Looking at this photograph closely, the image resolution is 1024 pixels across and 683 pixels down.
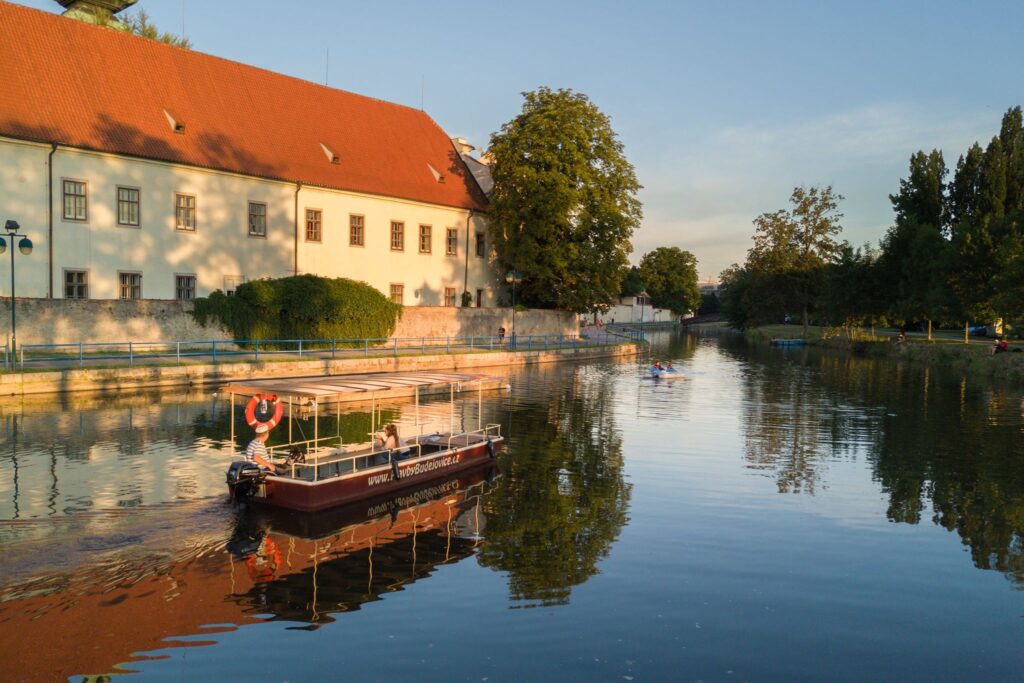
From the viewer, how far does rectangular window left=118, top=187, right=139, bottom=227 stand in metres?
41.9

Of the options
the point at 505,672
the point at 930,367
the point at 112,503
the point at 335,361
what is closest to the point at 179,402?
the point at 335,361

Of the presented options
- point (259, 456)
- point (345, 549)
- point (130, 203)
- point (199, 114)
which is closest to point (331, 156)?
point (199, 114)

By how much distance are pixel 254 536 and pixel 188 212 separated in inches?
1387

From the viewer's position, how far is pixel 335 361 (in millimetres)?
38531

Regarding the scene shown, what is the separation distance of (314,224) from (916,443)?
38.0 m

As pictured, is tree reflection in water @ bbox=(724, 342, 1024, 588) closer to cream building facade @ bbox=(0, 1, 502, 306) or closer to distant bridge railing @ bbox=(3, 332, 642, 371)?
distant bridge railing @ bbox=(3, 332, 642, 371)

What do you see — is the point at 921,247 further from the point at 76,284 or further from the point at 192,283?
the point at 76,284

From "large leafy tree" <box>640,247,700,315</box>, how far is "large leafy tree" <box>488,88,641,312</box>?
106 meters

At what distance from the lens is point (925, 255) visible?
69.2 m

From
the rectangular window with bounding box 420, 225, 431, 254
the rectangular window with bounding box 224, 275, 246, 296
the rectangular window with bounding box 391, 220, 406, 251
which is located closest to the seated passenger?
the rectangular window with bounding box 224, 275, 246, 296

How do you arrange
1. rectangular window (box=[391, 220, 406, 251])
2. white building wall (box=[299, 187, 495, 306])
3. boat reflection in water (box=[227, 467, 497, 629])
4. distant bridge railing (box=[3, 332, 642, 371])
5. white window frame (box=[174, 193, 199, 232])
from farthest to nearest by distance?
rectangular window (box=[391, 220, 406, 251]) < white building wall (box=[299, 187, 495, 306]) < white window frame (box=[174, 193, 199, 232]) < distant bridge railing (box=[3, 332, 642, 371]) < boat reflection in water (box=[227, 467, 497, 629])

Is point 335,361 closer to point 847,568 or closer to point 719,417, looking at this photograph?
point 719,417

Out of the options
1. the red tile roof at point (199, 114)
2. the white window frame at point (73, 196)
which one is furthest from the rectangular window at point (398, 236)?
the white window frame at point (73, 196)

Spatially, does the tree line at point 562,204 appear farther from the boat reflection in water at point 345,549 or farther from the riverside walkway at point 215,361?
the boat reflection in water at point 345,549
